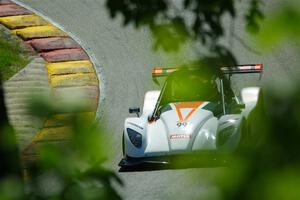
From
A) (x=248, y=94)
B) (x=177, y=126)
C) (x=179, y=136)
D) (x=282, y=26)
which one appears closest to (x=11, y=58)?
(x=248, y=94)

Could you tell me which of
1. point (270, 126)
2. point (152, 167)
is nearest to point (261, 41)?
point (270, 126)

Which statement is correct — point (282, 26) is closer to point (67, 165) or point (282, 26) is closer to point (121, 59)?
point (67, 165)

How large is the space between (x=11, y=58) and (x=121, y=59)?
2067mm

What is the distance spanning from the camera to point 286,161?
1.68 metres

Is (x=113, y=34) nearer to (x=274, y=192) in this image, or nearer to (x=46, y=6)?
(x=46, y=6)

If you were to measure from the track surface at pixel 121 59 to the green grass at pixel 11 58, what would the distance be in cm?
136

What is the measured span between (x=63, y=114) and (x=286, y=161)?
62 centimetres

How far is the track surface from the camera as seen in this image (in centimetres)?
1026

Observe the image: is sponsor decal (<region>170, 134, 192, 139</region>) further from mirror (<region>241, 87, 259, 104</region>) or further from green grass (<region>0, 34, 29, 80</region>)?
green grass (<region>0, 34, 29, 80</region>)

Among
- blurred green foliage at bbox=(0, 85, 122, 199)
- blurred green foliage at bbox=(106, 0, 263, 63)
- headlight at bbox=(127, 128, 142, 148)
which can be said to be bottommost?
headlight at bbox=(127, 128, 142, 148)

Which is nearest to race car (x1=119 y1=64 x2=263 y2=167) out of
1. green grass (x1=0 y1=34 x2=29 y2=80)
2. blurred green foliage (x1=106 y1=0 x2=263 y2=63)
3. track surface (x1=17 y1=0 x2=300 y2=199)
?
track surface (x1=17 y1=0 x2=300 y2=199)

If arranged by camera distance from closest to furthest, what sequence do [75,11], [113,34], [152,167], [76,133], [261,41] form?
[261,41]
[76,133]
[152,167]
[113,34]
[75,11]

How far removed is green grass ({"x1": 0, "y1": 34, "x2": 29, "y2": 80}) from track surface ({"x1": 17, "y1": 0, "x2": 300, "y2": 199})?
1.36 metres

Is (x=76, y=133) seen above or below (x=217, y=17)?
below
